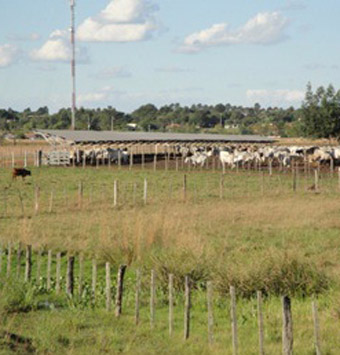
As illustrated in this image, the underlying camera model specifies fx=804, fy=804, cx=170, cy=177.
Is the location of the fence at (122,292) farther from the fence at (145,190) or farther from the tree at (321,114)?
the tree at (321,114)

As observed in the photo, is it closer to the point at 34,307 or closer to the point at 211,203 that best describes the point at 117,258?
the point at 34,307

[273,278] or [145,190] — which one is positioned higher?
[273,278]

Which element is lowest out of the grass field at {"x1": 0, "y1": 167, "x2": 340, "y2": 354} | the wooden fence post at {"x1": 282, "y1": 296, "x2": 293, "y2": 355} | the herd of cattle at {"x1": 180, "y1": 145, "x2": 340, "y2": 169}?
the herd of cattle at {"x1": 180, "y1": 145, "x2": 340, "y2": 169}

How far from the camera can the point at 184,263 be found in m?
15.2

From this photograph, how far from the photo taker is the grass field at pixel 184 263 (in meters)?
11.7

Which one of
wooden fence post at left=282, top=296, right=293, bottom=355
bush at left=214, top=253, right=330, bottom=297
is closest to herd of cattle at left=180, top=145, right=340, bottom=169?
bush at left=214, top=253, right=330, bottom=297

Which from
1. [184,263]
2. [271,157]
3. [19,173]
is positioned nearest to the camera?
[184,263]

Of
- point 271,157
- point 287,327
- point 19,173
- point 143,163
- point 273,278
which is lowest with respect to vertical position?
point 143,163

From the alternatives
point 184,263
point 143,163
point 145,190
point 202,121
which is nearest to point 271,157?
point 143,163

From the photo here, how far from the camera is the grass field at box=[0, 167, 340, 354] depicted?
1167 cm

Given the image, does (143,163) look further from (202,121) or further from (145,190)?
(202,121)

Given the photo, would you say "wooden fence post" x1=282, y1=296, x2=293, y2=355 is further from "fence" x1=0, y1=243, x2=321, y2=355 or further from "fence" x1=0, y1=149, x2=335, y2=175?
"fence" x1=0, y1=149, x2=335, y2=175

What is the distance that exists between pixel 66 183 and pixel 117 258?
2641 cm

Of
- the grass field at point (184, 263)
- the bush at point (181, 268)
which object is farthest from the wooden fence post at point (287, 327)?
the bush at point (181, 268)
